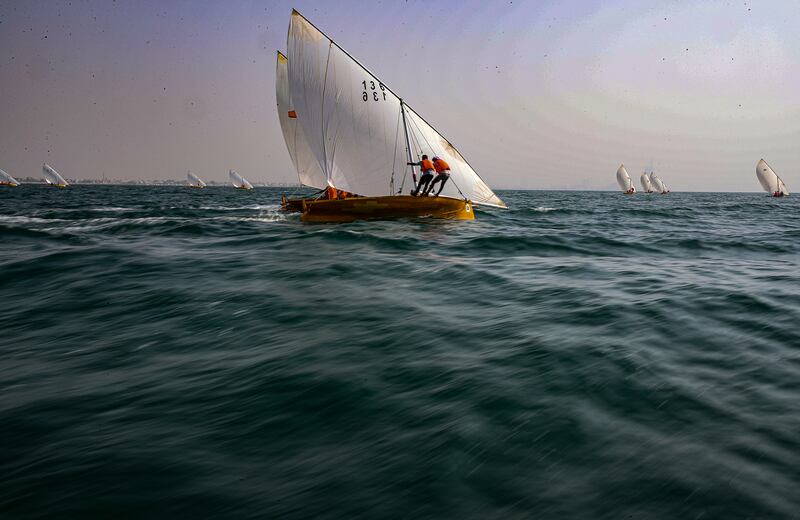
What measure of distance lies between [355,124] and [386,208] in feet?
16.4

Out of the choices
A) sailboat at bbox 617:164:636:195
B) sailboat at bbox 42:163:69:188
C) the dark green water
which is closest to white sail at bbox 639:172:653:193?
sailboat at bbox 617:164:636:195

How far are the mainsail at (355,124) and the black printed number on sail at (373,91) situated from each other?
0.15 feet

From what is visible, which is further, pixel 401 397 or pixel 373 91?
pixel 373 91

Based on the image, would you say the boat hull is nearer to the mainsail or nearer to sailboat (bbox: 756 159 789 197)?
the mainsail

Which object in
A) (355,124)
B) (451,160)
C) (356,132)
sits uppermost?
(355,124)

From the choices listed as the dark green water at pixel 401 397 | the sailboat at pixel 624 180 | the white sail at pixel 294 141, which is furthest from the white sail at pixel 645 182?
the dark green water at pixel 401 397

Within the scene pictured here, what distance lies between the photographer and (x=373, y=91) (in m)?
22.4

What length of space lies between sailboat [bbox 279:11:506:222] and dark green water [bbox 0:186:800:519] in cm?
1315

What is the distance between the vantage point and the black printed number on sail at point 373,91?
22.4 meters

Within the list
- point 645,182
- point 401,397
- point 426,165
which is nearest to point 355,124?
point 426,165

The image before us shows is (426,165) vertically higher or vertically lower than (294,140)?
lower

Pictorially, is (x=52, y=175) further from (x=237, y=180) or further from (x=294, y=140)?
(x=294, y=140)

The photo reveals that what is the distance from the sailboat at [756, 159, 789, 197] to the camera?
90.8m

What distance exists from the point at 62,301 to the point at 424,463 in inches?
323
